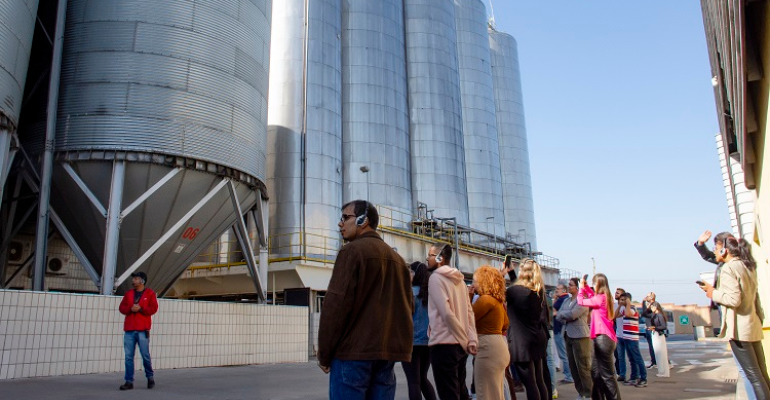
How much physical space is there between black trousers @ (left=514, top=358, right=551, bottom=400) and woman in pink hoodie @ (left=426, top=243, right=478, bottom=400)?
92 centimetres

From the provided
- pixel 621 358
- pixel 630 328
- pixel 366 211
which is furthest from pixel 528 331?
pixel 621 358

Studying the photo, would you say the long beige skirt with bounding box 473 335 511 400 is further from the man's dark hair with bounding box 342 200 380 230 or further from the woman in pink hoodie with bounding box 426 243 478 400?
the man's dark hair with bounding box 342 200 380 230

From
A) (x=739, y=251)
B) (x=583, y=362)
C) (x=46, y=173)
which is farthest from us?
(x=46, y=173)

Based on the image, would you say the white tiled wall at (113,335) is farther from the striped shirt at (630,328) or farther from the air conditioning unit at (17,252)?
the striped shirt at (630,328)

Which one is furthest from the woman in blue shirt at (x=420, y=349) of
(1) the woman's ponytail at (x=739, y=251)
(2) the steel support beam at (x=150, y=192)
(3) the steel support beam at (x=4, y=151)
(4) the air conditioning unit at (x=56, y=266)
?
(4) the air conditioning unit at (x=56, y=266)

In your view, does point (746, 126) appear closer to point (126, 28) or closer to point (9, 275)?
point (126, 28)

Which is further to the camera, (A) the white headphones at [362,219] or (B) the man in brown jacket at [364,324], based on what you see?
(A) the white headphones at [362,219]

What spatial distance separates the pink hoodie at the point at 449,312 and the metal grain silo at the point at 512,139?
31749 millimetres

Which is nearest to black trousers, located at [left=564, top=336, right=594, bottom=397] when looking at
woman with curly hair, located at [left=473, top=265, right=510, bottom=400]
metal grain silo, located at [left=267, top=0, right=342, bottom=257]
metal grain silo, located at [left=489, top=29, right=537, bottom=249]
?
woman with curly hair, located at [left=473, top=265, right=510, bottom=400]

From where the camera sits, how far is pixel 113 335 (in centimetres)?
1016

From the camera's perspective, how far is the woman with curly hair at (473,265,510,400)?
4617mm

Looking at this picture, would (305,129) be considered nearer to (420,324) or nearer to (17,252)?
(17,252)

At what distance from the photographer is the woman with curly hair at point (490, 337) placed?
4617 mm

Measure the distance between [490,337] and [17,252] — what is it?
594 inches
